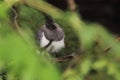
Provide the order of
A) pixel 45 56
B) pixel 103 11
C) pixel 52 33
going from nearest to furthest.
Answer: pixel 45 56 < pixel 52 33 < pixel 103 11

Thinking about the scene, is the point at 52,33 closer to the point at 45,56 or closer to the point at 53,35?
the point at 53,35

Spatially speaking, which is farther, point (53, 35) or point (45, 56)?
point (53, 35)

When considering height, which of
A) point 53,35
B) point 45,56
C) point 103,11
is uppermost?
point 45,56

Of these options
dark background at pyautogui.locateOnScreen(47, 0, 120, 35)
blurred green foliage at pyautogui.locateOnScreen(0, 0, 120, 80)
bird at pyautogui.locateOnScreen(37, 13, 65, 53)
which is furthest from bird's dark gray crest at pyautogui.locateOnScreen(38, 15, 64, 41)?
blurred green foliage at pyautogui.locateOnScreen(0, 0, 120, 80)

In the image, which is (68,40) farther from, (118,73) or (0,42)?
(0,42)

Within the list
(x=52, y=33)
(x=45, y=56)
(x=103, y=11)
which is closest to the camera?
(x=45, y=56)

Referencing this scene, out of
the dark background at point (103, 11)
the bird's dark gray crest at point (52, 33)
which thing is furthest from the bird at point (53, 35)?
the dark background at point (103, 11)

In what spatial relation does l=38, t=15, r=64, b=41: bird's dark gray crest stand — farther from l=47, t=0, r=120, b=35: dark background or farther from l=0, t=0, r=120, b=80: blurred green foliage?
l=0, t=0, r=120, b=80: blurred green foliage

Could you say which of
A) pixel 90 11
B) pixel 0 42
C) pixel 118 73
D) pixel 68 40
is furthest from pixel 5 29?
pixel 90 11

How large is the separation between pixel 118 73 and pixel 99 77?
98 mm

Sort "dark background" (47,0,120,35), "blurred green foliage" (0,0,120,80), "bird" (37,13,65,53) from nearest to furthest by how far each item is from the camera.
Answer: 1. "blurred green foliage" (0,0,120,80)
2. "bird" (37,13,65,53)
3. "dark background" (47,0,120,35)

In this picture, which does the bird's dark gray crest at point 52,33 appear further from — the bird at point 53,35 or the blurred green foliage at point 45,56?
the blurred green foliage at point 45,56

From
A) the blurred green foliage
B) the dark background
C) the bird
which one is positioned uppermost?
the blurred green foliage

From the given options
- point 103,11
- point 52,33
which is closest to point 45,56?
point 52,33
